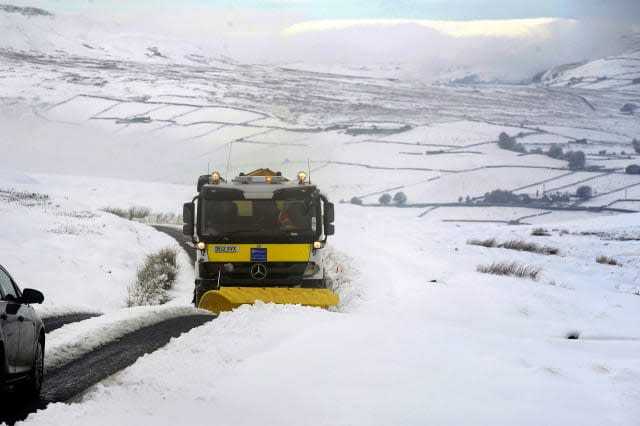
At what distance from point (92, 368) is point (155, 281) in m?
15.0

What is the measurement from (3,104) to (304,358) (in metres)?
98.4

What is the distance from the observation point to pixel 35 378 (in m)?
7.77

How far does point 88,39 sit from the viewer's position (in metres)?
141

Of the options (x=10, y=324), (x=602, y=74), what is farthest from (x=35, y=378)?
(x=602, y=74)

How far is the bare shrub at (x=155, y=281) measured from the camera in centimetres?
2242

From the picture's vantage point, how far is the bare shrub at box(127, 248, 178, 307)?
2242 cm

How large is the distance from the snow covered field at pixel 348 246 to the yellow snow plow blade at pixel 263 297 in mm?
1023

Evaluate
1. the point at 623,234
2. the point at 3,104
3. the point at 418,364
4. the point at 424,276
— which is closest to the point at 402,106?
the point at 3,104

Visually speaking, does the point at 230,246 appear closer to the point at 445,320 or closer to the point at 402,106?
the point at 445,320

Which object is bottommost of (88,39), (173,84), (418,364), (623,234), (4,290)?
(623,234)

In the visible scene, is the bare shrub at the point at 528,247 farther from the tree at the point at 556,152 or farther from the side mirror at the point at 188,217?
the tree at the point at 556,152

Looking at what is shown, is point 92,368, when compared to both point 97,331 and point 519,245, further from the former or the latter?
point 519,245

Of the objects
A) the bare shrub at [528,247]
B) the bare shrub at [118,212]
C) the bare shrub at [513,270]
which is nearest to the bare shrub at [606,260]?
the bare shrub at [528,247]

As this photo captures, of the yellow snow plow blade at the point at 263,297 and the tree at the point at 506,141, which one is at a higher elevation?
the tree at the point at 506,141
